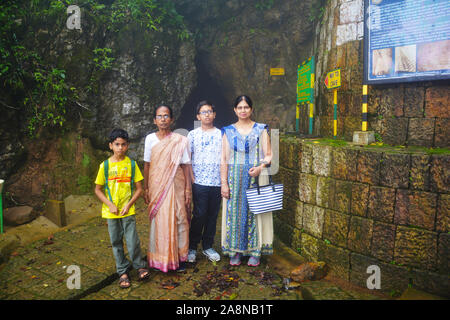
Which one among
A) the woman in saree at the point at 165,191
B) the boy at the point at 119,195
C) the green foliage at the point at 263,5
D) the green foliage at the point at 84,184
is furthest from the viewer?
the green foliage at the point at 263,5

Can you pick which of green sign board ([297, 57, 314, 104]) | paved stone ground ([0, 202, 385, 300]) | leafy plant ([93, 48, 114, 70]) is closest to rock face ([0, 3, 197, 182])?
leafy plant ([93, 48, 114, 70])

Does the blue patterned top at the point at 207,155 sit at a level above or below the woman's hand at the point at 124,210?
above

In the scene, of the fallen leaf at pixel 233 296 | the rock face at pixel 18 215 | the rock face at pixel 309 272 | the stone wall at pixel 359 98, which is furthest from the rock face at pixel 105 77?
the rock face at pixel 309 272

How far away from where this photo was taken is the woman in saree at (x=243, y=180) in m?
3.60

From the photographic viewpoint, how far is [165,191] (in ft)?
11.4

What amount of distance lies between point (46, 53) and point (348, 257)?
621 cm

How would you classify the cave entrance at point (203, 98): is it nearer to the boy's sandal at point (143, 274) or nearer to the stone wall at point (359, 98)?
the stone wall at point (359, 98)

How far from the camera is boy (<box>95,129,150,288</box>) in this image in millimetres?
3232

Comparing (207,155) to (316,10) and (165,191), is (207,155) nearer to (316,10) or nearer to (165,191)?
(165,191)

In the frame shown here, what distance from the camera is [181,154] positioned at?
3.55m

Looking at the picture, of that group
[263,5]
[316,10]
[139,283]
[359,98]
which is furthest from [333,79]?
[139,283]

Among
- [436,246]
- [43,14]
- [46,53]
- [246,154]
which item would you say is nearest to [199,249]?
[246,154]

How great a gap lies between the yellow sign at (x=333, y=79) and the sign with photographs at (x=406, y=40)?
1.99 feet
